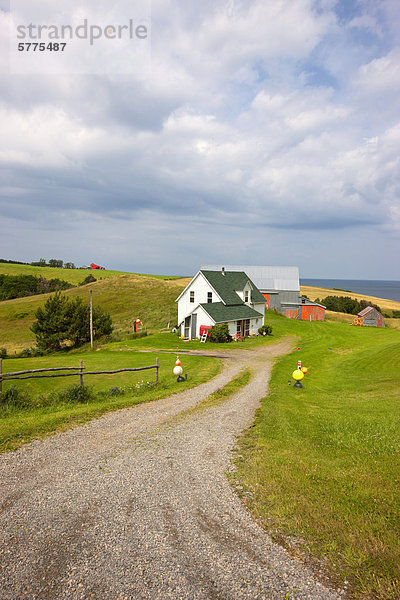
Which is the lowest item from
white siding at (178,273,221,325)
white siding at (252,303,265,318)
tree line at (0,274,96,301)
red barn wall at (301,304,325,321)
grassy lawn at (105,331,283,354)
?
grassy lawn at (105,331,283,354)

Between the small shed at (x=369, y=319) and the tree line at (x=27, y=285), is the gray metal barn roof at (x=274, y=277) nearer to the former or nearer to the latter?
the small shed at (x=369, y=319)

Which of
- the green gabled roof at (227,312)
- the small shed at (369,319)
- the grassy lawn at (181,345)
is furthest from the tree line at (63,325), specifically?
the small shed at (369,319)

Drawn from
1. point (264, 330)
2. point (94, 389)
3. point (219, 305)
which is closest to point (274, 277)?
point (264, 330)

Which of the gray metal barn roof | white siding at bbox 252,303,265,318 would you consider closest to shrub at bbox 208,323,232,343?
white siding at bbox 252,303,265,318

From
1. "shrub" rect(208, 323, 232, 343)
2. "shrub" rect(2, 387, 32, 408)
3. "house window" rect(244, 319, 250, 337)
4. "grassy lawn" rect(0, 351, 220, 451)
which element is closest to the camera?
"grassy lawn" rect(0, 351, 220, 451)

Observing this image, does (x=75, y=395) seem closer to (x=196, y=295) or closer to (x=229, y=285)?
(x=196, y=295)

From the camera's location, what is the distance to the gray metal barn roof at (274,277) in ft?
226

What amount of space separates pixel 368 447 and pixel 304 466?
2337mm

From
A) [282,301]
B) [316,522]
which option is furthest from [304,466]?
[282,301]

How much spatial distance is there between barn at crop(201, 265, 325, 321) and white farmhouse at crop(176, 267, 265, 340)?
14941 millimetres

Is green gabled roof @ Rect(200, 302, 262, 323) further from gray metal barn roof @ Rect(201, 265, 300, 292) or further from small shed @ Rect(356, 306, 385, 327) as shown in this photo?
gray metal barn roof @ Rect(201, 265, 300, 292)

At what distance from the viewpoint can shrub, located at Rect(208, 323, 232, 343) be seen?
39656 millimetres

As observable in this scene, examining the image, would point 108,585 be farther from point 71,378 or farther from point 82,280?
point 82,280

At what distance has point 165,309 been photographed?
69562 millimetres
